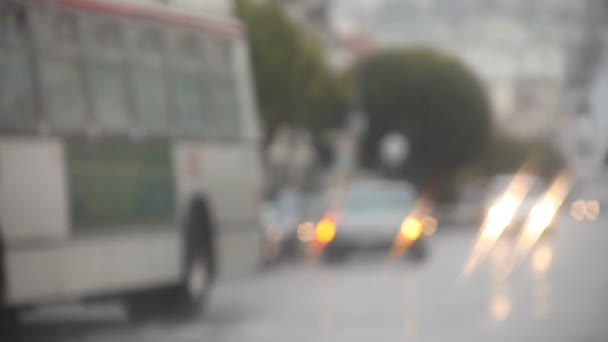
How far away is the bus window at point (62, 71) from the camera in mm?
16625

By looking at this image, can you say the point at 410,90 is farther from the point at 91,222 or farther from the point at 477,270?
the point at 91,222

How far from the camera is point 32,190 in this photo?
51.6ft

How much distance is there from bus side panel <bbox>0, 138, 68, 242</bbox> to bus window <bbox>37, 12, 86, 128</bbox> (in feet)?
1.32

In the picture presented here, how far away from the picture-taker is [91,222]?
17062 mm

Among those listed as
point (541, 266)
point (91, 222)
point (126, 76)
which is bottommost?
point (541, 266)

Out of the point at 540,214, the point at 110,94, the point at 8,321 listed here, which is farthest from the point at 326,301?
the point at 540,214

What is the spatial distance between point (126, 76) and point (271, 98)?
42166mm

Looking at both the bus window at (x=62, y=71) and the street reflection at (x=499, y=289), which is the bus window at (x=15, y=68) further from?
the street reflection at (x=499, y=289)

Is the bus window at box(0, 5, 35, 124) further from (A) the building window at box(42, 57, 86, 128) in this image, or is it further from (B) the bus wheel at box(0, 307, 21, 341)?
(B) the bus wheel at box(0, 307, 21, 341)

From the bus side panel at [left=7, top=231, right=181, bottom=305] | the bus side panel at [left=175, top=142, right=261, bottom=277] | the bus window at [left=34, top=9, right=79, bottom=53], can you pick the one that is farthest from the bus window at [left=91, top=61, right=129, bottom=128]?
the bus side panel at [left=175, top=142, right=261, bottom=277]

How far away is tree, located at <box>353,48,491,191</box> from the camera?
5391cm

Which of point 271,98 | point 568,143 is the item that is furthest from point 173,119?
point 271,98

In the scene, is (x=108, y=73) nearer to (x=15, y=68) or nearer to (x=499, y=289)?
(x=15, y=68)

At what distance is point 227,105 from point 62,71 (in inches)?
182
